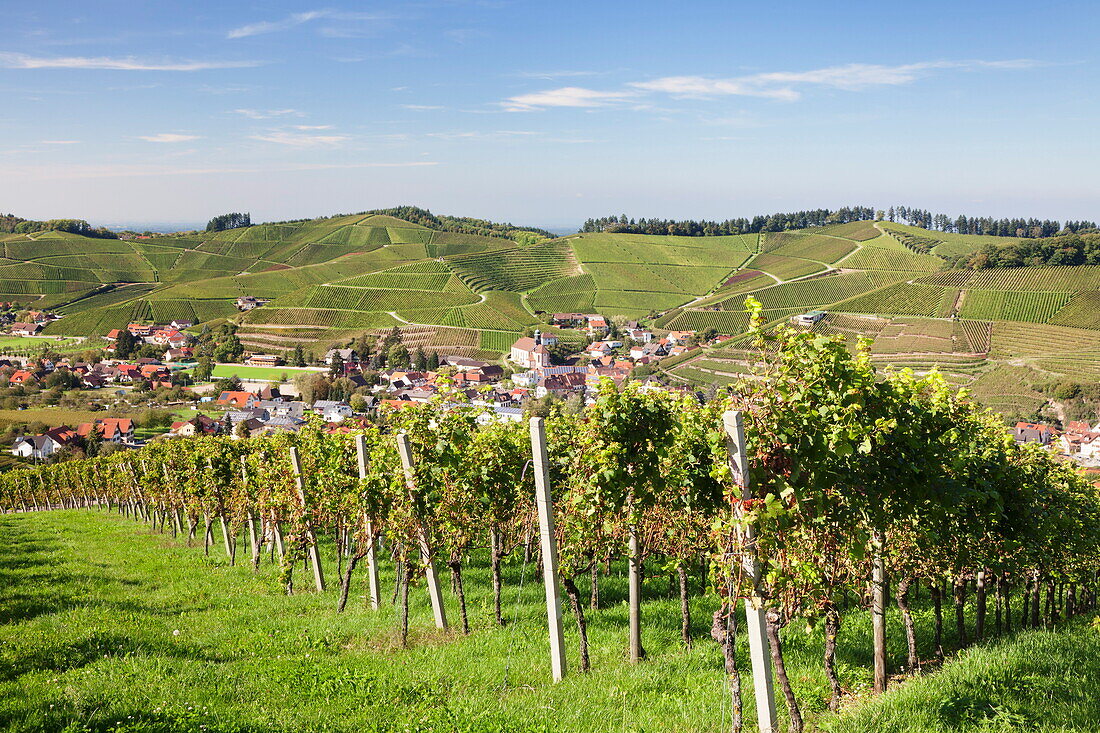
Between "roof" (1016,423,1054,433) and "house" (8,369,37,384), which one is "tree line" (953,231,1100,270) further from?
"house" (8,369,37,384)

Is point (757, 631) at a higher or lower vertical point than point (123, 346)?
higher

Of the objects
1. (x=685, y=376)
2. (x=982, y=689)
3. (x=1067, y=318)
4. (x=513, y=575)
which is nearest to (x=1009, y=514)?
(x=982, y=689)

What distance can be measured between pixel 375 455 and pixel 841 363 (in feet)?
28.4

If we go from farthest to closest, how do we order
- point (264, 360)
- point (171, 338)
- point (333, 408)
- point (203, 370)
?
1. point (171, 338)
2. point (264, 360)
3. point (203, 370)
4. point (333, 408)

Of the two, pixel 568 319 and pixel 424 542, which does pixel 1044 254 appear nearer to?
pixel 568 319

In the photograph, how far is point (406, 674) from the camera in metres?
8.46

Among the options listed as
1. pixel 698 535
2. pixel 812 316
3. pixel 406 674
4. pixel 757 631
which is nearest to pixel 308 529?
pixel 406 674

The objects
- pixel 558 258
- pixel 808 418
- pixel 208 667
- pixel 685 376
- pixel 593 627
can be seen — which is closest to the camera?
pixel 808 418

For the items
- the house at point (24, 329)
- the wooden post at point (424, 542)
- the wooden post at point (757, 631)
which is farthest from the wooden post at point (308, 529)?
the house at point (24, 329)

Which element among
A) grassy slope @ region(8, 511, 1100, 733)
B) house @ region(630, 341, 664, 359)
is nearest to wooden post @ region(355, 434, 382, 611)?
grassy slope @ region(8, 511, 1100, 733)

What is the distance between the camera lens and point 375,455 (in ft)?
40.3

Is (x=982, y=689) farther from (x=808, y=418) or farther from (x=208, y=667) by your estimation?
(x=208, y=667)

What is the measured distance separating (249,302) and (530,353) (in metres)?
81.3

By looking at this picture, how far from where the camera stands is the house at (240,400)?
98000mm
